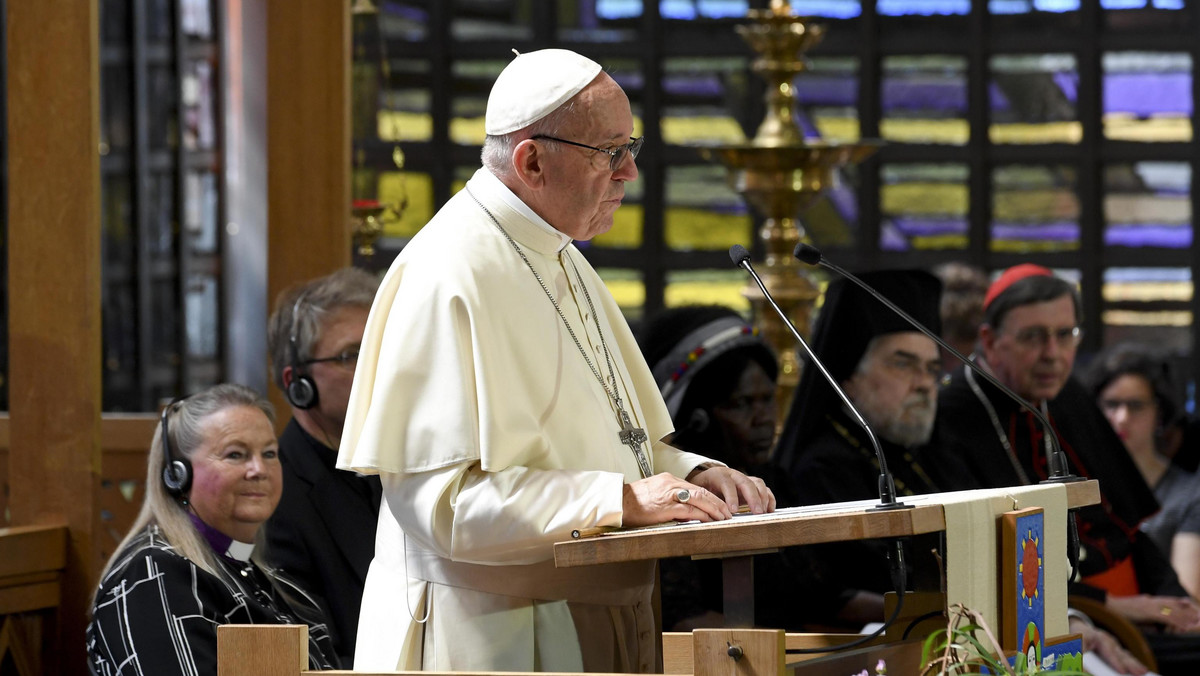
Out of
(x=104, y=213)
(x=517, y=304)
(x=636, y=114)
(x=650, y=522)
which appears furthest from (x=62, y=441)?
(x=636, y=114)

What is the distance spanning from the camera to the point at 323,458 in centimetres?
445

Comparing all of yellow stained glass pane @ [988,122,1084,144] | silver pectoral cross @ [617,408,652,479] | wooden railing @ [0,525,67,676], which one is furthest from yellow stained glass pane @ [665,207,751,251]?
silver pectoral cross @ [617,408,652,479]

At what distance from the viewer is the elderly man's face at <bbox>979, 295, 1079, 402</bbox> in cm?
608

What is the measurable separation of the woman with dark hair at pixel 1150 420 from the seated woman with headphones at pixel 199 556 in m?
4.18

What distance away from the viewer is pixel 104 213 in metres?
10.1

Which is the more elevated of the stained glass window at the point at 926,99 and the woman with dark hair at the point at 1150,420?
the stained glass window at the point at 926,99

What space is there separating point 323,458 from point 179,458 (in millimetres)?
544

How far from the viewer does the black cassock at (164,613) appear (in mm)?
3596

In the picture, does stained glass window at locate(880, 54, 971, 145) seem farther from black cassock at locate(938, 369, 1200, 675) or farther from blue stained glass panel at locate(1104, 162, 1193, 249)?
black cassock at locate(938, 369, 1200, 675)

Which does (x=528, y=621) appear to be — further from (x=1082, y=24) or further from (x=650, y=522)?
(x=1082, y=24)

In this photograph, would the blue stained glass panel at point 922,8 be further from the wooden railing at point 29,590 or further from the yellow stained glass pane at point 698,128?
the wooden railing at point 29,590

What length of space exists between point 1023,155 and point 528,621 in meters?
8.61

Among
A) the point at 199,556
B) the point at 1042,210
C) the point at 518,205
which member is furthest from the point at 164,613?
the point at 1042,210

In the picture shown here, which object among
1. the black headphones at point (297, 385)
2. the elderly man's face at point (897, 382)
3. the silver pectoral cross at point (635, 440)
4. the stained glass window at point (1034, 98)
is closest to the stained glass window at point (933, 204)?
the stained glass window at point (1034, 98)
